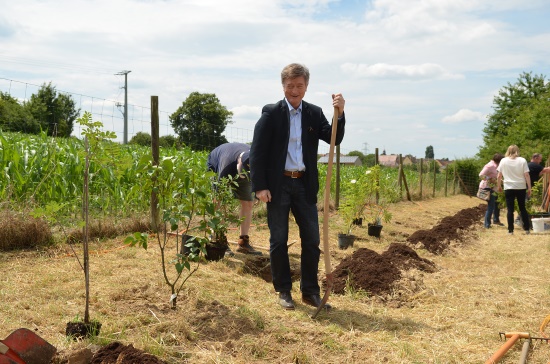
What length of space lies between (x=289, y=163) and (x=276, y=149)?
0.50 ft

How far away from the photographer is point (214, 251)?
5461 millimetres

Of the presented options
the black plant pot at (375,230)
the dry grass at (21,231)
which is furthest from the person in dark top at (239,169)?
the black plant pot at (375,230)

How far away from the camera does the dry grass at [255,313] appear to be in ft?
10.4

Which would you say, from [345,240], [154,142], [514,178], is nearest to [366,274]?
[345,240]

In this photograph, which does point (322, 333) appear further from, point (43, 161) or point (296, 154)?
point (43, 161)

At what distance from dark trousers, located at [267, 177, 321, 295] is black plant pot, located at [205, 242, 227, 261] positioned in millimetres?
1469

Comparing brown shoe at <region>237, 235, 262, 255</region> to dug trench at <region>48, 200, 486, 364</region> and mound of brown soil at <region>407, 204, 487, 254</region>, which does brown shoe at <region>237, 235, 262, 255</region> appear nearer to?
dug trench at <region>48, 200, 486, 364</region>

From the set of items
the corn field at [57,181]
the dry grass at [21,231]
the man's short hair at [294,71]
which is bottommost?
the dry grass at [21,231]

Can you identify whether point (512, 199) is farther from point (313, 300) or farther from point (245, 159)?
point (313, 300)

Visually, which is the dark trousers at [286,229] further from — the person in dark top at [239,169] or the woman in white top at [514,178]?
the woman in white top at [514,178]

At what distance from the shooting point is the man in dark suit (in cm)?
393

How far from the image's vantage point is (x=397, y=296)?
4.61m

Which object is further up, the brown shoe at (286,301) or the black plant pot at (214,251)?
the black plant pot at (214,251)

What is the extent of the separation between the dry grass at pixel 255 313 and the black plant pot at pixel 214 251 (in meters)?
0.16
